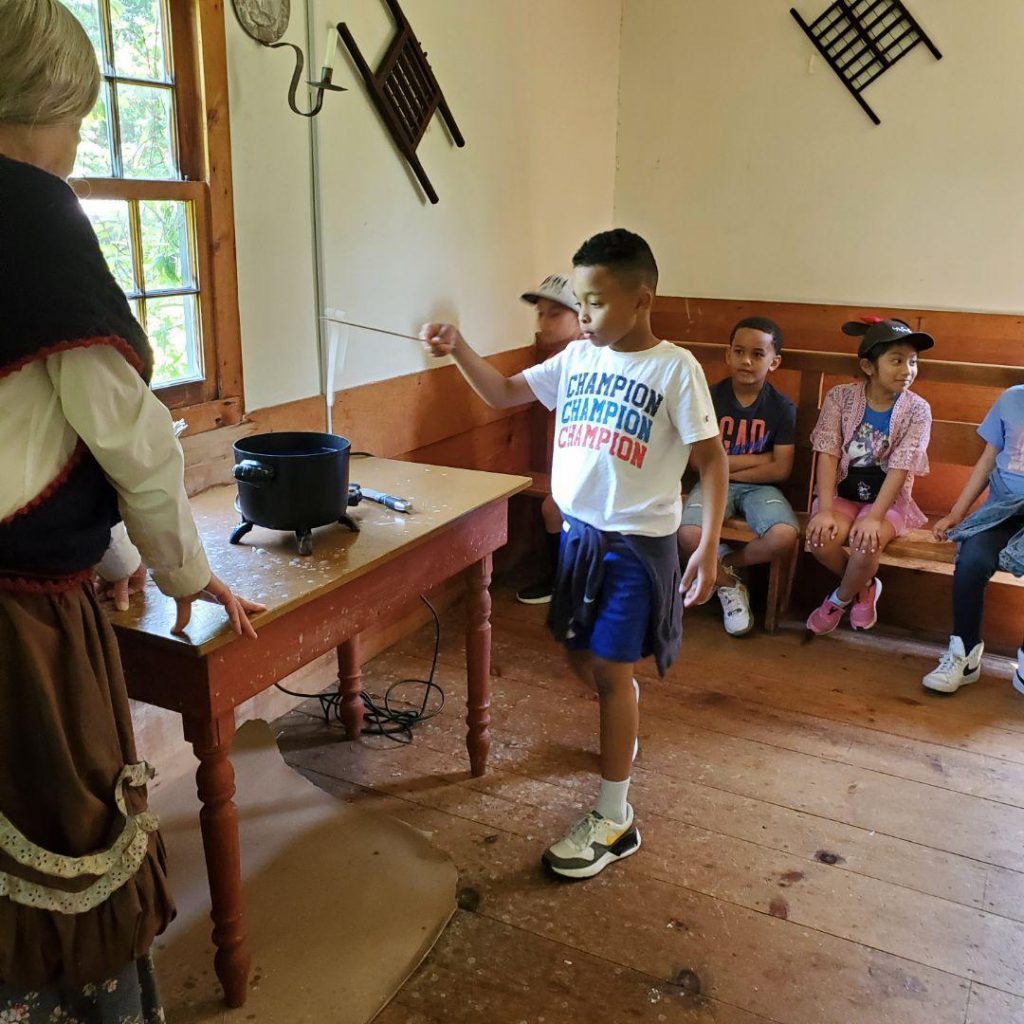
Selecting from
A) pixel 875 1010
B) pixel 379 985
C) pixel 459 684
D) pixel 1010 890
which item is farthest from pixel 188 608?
pixel 1010 890

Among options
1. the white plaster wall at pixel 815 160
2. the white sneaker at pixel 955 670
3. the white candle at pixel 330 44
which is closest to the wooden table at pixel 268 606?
the white candle at pixel 330 44

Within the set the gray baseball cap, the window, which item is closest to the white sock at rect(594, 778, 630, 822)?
the window

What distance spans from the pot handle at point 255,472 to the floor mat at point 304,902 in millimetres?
779

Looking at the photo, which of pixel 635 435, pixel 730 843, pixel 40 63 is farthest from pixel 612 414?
pixel 40 63

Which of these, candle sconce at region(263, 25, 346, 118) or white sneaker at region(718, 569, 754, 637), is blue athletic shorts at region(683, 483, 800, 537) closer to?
white sneaker at region(718, 569, 754, 637)

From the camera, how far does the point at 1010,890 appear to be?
180cm

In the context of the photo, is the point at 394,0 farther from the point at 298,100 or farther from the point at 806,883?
the point at 806,883

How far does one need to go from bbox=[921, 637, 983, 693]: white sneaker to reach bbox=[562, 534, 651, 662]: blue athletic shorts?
4.07 ft

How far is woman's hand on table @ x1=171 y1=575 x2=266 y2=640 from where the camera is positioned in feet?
3.88

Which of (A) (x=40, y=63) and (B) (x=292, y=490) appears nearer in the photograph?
(A) (x=40, y=63)

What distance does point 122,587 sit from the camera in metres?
1.31

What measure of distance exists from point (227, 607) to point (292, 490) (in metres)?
0.31

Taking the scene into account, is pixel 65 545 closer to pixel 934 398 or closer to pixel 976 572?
pixel 976 572

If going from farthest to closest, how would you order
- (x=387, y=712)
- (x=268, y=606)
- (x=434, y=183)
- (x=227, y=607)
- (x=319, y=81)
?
(x=434, y=183) → (x=387, y=712) → (x=319, y=81) → (x=268, y=606) → (x=227, y=607)
